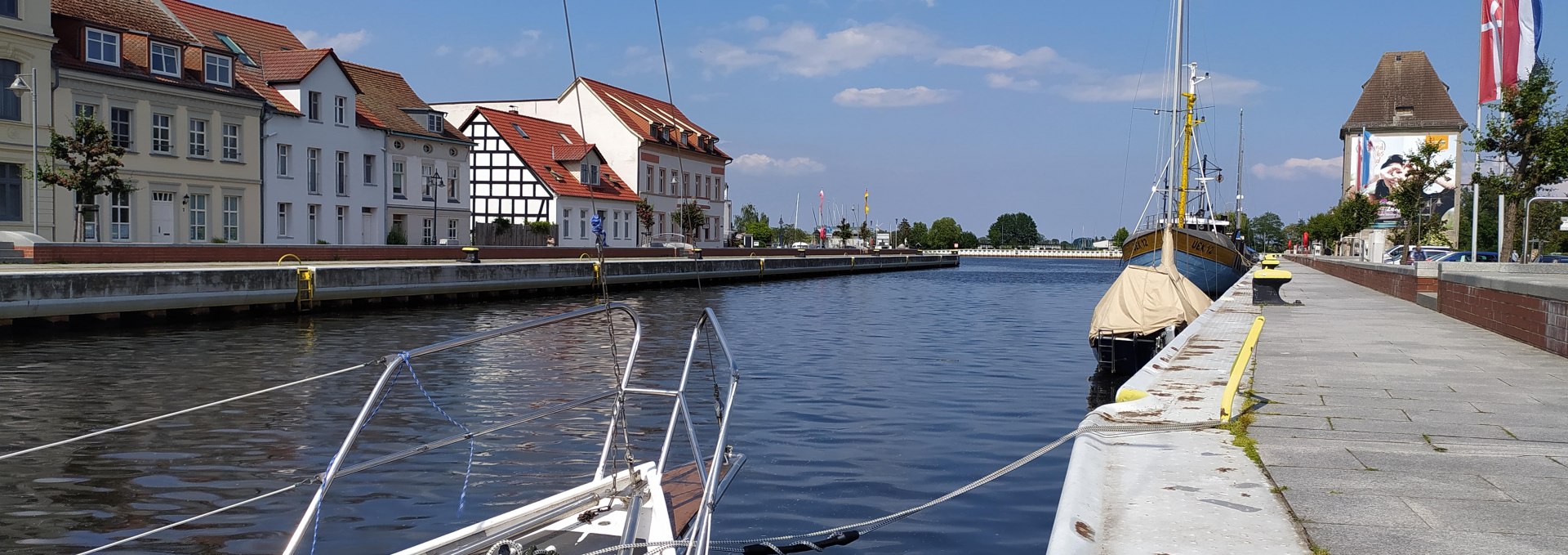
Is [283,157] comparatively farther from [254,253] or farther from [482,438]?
[482,438]

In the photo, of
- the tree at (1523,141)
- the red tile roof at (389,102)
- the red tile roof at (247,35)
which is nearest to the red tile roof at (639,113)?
the red tile roof at (389,102)

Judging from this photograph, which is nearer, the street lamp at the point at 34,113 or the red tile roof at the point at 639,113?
the street lamp at the point at 34,113

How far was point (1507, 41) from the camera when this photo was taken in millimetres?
24969

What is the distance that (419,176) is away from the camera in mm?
57438

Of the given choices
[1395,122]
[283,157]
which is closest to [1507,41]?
[283,157]

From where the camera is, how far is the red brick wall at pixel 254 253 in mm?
Result: 30047

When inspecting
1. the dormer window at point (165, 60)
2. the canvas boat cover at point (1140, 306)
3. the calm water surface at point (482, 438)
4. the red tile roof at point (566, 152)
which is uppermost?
the dormer window at point (165, 60)

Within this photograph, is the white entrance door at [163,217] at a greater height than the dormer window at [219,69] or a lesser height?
lesser

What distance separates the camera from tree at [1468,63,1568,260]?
28.0 meters

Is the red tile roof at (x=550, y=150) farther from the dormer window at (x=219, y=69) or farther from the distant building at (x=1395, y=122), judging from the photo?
the distant building at (x=1395, y=122)

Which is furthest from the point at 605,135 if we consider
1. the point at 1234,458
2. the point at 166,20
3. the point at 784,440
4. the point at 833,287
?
the point at 1234,458

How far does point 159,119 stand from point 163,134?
55cm

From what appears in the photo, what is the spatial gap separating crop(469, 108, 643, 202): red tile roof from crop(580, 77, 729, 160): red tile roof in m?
3.56

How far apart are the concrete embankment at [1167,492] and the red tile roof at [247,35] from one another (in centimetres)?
4506
